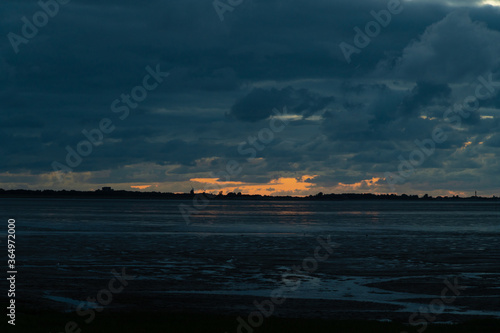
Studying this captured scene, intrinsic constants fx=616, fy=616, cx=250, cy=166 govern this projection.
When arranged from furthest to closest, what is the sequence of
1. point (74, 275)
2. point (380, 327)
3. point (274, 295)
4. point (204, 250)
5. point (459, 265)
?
point (204, 250)
point (459, 265)
point (74, 275)
point (274, 295)
point (380, 327)

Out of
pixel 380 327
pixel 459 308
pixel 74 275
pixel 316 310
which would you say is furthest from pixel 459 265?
pixel 74 275

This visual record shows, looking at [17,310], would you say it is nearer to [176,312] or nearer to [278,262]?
[176,312]

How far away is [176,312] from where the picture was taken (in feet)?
81.7

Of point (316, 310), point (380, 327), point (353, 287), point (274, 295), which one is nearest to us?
point (380, 327)

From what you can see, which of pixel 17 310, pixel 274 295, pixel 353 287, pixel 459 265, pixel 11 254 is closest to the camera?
pixel 17 310

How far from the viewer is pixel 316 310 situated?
84.5 feet

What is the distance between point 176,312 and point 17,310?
617 centimetres

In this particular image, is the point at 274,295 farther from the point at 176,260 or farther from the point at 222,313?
the point at 176,260

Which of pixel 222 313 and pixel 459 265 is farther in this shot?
pixel 459 265

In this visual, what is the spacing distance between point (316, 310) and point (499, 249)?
1278 inches

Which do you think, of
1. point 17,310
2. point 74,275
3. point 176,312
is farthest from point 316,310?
point 74,275

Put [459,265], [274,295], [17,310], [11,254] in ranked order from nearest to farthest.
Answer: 1. [17,310]
2. [274,295]
3. [459,265]
4. [11,254]

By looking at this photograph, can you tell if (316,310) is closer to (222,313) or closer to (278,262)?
(222,313)

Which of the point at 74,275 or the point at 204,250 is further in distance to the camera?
the point at 204,250
